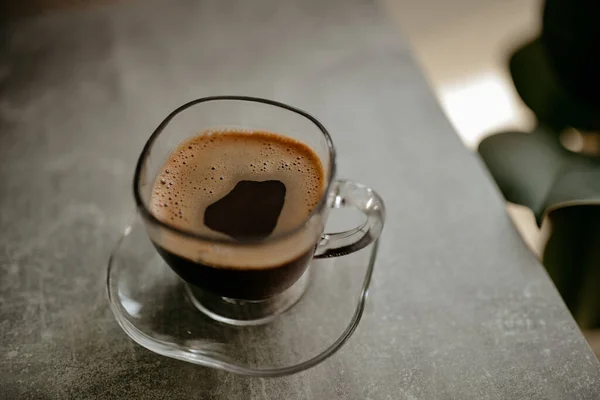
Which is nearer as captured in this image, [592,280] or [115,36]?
[592,280]

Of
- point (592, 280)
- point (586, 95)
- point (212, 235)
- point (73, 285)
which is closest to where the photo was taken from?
point (212, 235)

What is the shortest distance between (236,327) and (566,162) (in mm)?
470

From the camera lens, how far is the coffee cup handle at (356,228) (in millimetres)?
592

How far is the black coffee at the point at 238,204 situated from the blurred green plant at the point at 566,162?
0.29 meters

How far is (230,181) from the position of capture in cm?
59

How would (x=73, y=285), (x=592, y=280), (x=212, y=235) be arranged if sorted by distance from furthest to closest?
(x=592, y=280), (x=73, y=285), (x=212, y=235)

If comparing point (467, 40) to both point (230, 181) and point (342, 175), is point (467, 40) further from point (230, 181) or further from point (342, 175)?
point (230, 181)

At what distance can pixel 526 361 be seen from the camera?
59 cm

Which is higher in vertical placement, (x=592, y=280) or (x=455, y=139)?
(x=455, y=139)

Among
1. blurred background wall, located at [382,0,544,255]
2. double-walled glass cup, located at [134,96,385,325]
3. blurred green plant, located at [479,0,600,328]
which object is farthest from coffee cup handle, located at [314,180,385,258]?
blurred background wall, located at [382,0,544,255]

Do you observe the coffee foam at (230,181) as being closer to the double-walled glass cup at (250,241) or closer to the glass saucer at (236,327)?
the double-walled glass cup at (250,241)

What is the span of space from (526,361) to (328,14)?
0.63 meters

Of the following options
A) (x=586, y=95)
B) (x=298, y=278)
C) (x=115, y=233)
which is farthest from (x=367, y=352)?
(x=586, y=95)

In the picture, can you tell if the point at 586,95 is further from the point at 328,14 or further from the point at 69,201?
the point at 69,201
